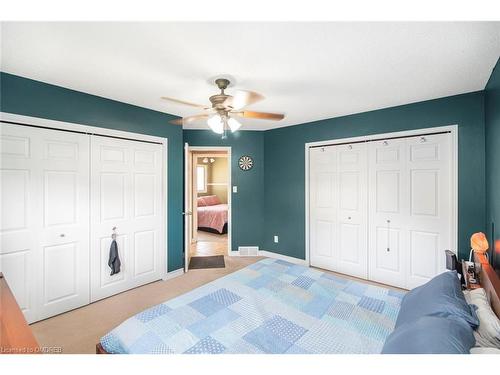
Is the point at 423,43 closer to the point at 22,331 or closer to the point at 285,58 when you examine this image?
the point at 285,58

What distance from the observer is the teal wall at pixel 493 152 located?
1910 mm

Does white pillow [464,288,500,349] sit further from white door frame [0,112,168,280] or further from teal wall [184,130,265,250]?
teal wall [184,130,265,250]

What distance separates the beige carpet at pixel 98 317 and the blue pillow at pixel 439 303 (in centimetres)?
231

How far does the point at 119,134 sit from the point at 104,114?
0.26 metres

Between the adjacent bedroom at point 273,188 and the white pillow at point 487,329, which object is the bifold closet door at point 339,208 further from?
the white pillow at point 487,329

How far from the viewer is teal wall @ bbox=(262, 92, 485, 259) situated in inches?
98.7

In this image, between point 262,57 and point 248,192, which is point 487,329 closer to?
point 262,57

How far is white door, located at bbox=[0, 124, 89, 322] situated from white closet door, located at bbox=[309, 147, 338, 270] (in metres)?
3.12

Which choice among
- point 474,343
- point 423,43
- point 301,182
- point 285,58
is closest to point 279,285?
point 474,343

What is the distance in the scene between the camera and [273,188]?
14.1 ft

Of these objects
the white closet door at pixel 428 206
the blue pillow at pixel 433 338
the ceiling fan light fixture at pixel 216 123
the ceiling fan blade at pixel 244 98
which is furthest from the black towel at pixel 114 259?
the white closet door at pixel 428 206

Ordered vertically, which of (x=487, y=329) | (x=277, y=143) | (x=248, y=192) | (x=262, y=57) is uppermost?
(x=262, y=57)

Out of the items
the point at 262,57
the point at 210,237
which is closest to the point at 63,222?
the point at 262,57

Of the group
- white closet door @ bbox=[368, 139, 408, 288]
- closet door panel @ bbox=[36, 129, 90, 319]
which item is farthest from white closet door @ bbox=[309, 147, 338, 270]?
closet door panel @ bbox=[36, 129, 90, 319]
